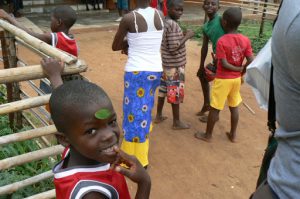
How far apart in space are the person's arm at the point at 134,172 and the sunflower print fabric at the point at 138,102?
1.62 metres

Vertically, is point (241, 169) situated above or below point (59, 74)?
below

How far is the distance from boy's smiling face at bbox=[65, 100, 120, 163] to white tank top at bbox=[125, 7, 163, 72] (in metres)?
1.69

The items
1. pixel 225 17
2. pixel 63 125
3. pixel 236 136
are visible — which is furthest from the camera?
pixel 236 136

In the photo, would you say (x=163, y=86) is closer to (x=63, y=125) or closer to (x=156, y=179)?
(x=156, y=179)

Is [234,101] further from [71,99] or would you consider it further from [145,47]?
[71,99]

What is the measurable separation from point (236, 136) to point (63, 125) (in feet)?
9.98

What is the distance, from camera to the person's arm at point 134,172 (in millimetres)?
1310

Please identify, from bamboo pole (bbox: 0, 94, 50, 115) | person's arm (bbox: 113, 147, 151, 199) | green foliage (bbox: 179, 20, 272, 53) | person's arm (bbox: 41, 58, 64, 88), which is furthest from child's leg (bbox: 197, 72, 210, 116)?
green foliage (bbox: 179, 20, 272, 53)

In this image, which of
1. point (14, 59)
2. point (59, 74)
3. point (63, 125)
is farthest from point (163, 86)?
point (63, 125)

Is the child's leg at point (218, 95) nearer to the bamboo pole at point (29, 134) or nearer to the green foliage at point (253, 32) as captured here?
the bamboo pole at point (29, 134)

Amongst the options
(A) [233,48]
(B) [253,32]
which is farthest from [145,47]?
(B) [253,32]

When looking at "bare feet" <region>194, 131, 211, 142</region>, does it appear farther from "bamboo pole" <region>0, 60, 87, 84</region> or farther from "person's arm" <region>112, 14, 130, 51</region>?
"bamboo pole" <region>0, 60, 87, 84</region>

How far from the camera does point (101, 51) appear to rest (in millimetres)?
7340

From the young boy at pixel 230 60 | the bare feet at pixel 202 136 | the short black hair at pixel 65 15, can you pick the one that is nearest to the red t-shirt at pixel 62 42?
Result: the short black hair at pixel 65 15
